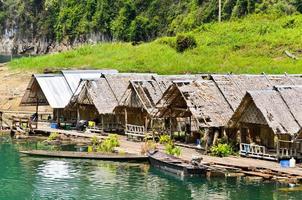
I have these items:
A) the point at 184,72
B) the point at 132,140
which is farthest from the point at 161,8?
the point at 132,140

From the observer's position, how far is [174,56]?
6850cm

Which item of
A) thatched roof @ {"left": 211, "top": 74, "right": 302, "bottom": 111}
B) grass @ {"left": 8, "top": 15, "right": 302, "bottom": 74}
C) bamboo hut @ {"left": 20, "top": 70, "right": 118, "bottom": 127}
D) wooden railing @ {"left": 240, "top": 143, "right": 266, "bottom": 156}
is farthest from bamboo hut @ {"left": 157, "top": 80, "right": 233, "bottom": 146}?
grass @ {"left": 8, "top": 15, "right": 302, "bottom": 74}

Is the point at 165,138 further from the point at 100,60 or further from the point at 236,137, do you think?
the point at 100,60

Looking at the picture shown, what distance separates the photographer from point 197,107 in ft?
126

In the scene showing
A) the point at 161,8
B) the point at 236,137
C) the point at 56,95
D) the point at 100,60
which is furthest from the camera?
the point at 161,8

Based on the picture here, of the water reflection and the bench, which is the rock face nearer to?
the bench

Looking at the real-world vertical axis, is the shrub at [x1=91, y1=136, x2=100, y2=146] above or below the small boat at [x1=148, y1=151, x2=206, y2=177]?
above

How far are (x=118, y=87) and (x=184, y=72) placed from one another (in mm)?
17978

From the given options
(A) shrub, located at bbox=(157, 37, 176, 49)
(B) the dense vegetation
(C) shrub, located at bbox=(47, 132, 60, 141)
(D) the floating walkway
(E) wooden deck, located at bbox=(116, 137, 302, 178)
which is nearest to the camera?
(E) wooden deck, located at bbox=(116, 137, 302, 178)

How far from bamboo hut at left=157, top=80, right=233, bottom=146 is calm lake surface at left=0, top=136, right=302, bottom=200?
4.46 metres

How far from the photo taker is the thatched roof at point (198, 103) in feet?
124

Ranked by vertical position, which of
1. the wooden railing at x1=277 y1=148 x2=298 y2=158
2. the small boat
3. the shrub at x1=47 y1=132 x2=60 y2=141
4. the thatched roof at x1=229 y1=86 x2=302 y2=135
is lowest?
the small boat

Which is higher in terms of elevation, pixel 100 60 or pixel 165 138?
pixel 100 60

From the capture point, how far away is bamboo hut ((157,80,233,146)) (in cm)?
3784
